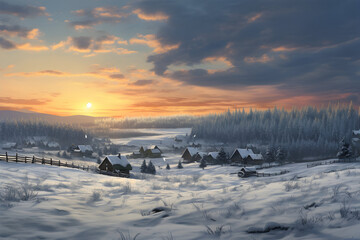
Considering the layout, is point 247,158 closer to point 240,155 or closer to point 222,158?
point 240,155

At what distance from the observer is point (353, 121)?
437 feet

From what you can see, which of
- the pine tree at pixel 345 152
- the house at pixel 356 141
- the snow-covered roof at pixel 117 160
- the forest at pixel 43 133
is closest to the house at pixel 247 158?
the pine tree at pixel 345 152

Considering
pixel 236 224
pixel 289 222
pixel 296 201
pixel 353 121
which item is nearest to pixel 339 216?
pixel 289 222

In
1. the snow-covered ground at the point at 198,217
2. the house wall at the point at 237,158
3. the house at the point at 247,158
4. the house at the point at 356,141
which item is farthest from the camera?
the house at the point at 356,141

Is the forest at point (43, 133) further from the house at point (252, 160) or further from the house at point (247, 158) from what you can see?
the house at point (252, 160)

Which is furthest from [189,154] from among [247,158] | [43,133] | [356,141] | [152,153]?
[43,133]

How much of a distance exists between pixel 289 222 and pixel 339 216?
1.08 m

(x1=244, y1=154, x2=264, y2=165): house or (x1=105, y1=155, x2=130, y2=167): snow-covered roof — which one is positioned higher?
(x1=105, y1=155, x2=130, y2=167): snow-covered roof

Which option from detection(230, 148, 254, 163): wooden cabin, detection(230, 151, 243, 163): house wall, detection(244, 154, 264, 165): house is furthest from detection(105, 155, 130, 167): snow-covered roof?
detection(244, 154, 264, 165): house

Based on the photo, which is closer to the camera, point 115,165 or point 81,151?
point 115,165

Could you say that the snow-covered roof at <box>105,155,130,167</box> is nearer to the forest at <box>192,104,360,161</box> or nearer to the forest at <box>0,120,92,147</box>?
the forest at <box>192,104,360,161</box>

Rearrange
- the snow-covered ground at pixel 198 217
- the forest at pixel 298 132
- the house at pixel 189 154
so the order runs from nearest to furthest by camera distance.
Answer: the snow-covered ground at pixel 198 217
the house at pixel 189 154
the forest at pixel 298 132

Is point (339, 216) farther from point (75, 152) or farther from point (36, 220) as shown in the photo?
point (75, 152)

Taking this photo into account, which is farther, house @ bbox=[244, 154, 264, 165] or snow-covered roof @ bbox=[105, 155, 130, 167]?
house @ bbox=[244, 154, 264, 165]
